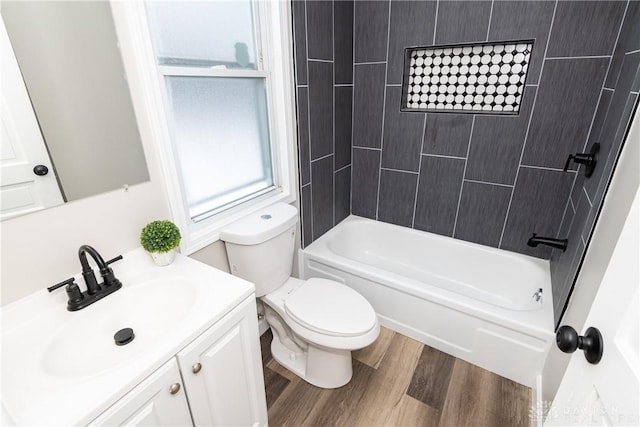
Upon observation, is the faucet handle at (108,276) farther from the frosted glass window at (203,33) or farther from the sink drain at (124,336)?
the frosted glass window at (203,33)

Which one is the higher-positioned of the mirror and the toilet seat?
the mirror

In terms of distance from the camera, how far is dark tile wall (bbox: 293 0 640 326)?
4.82 feet

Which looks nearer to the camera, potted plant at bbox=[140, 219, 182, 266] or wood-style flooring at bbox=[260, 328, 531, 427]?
potted plant at bbox=[140, 219, 182, 266]

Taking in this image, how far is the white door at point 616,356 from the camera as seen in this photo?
0.47m

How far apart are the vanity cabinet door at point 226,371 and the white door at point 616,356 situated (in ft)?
2.91

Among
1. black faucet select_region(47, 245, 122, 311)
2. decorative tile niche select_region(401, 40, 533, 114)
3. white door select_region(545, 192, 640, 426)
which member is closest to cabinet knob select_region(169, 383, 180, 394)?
black faucet select_region(47, 245, 122, 311)

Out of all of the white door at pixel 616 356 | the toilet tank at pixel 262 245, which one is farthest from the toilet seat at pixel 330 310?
the white door at pixel 616 356

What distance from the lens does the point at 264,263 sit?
4.98ft

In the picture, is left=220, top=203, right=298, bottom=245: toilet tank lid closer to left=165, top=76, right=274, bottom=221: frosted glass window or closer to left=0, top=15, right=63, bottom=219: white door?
left=165, top=76, right=274, bottom=221: frosted glass window

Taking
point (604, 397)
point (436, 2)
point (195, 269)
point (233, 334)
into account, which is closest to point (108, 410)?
point (233, 334)

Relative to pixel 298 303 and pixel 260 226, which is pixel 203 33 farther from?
pixel 298 303

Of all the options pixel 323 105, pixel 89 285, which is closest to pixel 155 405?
pixel 89 285

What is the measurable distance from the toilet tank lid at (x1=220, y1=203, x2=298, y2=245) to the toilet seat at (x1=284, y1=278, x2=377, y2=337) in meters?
0.36

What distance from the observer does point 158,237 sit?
43.1 inches
